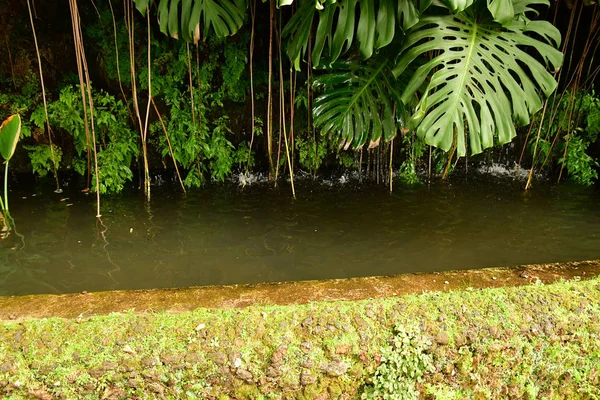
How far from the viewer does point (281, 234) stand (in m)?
3.14

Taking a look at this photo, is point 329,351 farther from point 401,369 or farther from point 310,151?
point 310,151

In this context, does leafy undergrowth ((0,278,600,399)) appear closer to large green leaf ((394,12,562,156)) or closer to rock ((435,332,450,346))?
rock ((435,332,450,346))

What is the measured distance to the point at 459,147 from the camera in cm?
251

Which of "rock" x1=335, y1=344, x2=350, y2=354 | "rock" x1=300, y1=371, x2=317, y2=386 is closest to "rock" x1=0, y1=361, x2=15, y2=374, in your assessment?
"rock" x1=300, y1=371, x2=317, y2=386

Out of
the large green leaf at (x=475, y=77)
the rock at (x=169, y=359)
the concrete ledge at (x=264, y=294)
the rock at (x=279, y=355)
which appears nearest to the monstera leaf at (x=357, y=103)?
the large green leaf at (x=475, y=77)

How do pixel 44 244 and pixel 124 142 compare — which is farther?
pixel 124 142

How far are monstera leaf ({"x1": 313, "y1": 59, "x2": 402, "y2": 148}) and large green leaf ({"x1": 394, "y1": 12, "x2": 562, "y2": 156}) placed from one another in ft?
1.64

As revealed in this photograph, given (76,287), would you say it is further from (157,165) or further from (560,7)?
(560,7)

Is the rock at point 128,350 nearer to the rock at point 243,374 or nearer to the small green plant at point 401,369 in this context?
the rock at point 243,374

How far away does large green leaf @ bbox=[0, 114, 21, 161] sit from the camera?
2553mm

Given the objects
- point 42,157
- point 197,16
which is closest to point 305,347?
point 197,16

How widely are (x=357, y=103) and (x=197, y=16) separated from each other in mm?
1324

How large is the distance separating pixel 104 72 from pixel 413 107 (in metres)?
3.07

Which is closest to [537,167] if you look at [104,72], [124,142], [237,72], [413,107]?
[413,107]
